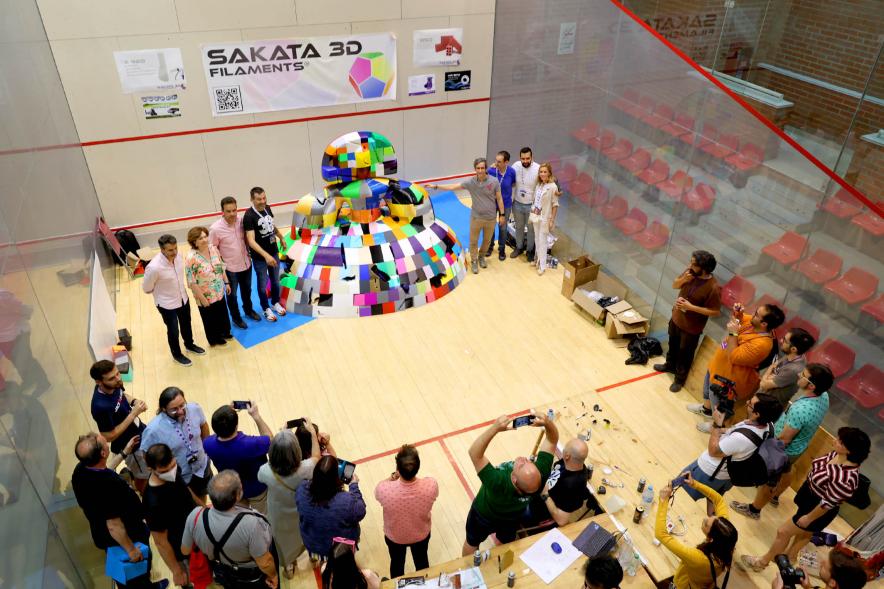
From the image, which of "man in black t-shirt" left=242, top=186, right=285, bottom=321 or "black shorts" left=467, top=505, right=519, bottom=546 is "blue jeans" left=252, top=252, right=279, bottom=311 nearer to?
"man in black t-shirt" left=242, top=186, right=285, bottom=321

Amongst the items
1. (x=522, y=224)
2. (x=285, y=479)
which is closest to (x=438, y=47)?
(x=522, y=224)

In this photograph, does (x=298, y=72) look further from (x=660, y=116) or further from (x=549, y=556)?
(x=549, y=556)

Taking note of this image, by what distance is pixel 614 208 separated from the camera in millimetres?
7043

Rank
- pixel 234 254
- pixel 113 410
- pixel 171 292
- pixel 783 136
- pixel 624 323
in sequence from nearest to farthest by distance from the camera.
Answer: pixel 113 410 → pixel 783 136 → pixel 171 292 → pixel 234 254 → pixel 624 323

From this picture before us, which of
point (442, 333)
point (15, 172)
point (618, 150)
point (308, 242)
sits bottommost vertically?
point (442, 333)

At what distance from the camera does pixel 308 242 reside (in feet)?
23.0

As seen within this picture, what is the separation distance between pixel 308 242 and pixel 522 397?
3.00m

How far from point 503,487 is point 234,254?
3998 mm

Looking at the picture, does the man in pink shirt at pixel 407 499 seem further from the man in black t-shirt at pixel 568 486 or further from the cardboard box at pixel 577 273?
the cardboard box at pixel 577 273

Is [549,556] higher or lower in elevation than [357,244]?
higher

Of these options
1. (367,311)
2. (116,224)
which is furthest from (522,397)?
(116,224)

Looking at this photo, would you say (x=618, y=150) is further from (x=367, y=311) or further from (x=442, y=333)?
(x=367, y=311)

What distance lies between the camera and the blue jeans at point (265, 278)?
6.63m

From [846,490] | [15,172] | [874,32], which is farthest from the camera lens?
[874,32]
